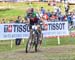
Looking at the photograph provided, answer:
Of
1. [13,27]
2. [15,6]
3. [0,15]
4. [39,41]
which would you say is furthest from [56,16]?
[39,41]

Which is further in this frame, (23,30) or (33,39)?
(23,30)

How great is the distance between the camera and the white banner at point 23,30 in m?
20.5

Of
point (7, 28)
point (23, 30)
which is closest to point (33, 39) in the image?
point (7, 28)

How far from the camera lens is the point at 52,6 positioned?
4312 centimetres

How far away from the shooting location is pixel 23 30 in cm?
2116

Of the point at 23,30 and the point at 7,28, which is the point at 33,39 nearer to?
the point at 7,28

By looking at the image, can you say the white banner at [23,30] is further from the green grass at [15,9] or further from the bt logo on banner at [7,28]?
the green grass at [15,9]

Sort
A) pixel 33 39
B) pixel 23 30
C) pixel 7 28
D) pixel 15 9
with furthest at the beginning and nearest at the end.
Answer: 1. pixel 15 9
2. pixel 23 30
3. pixel 7 28
4. pixel 33 39

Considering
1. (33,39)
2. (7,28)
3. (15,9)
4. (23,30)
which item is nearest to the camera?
(33,39)

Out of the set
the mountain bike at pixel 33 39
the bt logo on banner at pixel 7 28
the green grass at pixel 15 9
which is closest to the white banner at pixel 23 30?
the bt logo on banner at pixel 7 28

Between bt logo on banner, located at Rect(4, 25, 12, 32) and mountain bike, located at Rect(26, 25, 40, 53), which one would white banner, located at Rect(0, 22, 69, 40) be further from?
mountain bike, located at Rect(26, 25, 40, 53)

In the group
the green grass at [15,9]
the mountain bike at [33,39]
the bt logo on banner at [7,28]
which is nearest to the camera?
the mountain bike at [33,39]

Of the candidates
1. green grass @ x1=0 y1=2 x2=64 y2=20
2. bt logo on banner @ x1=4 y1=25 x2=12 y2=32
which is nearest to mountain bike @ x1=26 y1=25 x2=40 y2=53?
bt logo on banner @ x1=4 y1=25 x2=12 y2=32

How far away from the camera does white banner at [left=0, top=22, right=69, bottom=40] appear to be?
67.3ft
